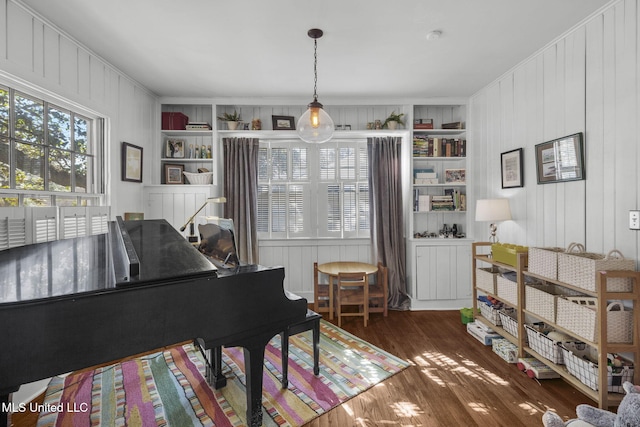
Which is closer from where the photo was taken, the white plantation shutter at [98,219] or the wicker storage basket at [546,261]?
the wicker storage basket at [546,261]

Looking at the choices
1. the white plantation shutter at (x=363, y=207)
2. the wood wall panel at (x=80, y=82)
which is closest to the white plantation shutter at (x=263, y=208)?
the white plantation shutter at (x=363, y=207)

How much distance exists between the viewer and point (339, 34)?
2.36 meters

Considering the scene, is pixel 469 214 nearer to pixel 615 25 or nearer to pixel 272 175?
pixel 615 25

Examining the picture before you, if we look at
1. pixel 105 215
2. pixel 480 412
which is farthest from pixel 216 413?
pixel 105 215

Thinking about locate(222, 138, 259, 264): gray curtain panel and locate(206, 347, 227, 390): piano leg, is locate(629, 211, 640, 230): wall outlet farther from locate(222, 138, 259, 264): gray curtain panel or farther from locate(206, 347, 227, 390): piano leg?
locate(222, 138, 259, 264): gray curtain panel

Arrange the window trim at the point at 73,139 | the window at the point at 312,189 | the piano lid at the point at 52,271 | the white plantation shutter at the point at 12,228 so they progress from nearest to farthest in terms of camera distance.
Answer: the piano lid at the point at 52,271, the white plantation shutter at the point at 12,228, the window trim at the point at 73,139, the window at the point at 312,189

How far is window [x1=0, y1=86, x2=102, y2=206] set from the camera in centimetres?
207

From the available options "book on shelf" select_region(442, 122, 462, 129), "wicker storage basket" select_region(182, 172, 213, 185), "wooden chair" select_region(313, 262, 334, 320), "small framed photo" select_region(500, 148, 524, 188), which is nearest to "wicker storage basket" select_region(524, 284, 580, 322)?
"small framed photo" select_region(500, 148, 524, 188)

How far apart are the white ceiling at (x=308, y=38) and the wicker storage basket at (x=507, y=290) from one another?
205 cm

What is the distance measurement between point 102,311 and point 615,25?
3.36 metres

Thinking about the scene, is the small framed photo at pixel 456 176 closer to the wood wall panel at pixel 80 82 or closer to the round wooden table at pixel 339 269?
the round wooden table at pixel 339 269

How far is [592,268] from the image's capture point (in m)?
1.87

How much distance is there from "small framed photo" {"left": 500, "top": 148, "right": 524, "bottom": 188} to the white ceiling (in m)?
0.87

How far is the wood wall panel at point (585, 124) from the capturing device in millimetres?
1971
